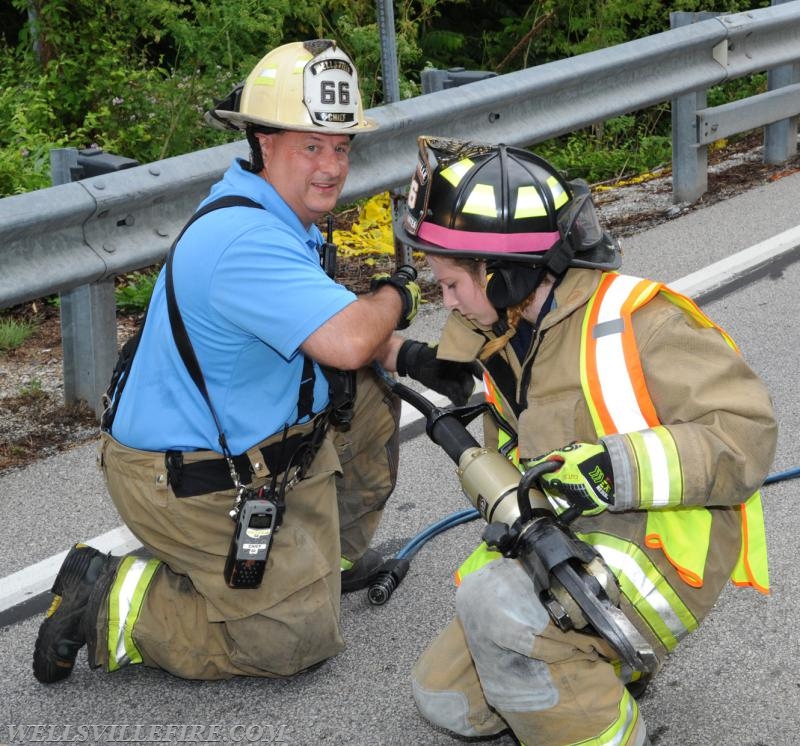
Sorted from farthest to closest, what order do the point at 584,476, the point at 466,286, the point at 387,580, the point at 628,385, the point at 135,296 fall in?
the point at 135,296 < the point at 387,580 < the point at 466,286 < the point at 628,385 < the point at 584,476

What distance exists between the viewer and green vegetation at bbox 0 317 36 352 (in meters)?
5.84

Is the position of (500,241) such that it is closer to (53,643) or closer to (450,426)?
(450,426)

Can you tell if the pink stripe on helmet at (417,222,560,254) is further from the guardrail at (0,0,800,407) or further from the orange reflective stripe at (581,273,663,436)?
the guardrail at (0,0,800,407)

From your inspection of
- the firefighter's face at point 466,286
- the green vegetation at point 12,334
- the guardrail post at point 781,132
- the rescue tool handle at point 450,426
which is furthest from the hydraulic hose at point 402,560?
the guardrail post at point 781,132

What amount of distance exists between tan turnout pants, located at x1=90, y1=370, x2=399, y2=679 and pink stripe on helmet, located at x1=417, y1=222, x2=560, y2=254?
37.5 inches

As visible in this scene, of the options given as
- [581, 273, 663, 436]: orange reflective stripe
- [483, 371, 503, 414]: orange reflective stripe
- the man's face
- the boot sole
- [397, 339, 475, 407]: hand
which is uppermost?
the man's face

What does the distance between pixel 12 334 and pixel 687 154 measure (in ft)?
12.6

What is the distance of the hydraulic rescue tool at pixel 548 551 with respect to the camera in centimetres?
263

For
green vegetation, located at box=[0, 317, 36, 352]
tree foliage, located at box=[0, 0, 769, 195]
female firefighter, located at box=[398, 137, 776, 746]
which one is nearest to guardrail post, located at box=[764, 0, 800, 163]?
tree foliage, located at box=[0, 0, 769, 195]

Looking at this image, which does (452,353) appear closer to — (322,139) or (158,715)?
(322,139)

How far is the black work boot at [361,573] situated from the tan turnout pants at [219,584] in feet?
0.88

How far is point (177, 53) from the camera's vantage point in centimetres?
901

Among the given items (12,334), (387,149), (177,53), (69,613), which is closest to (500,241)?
(69,613)

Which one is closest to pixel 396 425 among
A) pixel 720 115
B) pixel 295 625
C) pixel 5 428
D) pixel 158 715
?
pixel 295 625
